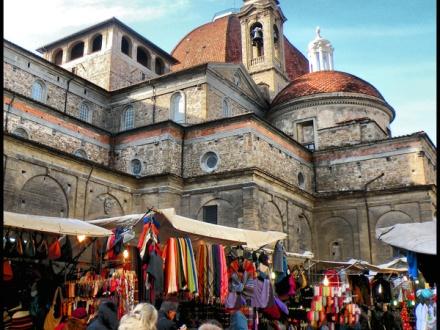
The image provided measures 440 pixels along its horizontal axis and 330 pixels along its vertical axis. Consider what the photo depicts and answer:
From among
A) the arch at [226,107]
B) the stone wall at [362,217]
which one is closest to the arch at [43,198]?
the arch at [226,107]

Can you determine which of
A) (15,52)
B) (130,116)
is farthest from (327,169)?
(15,52)

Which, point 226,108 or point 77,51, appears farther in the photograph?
point 77,51

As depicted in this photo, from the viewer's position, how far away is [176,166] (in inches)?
866

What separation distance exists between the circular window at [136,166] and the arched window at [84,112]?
5.75 meters

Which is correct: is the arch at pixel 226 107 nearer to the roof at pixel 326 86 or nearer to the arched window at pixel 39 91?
the roof at pixel 326 86

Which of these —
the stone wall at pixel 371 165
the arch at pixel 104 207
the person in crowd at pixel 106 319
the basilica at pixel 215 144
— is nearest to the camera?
the person in crowd at pixel 106 319

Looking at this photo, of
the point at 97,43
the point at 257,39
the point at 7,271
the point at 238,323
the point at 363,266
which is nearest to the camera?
the point at 7,271

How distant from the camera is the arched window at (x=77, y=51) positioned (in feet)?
104

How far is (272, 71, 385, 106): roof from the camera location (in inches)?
1124

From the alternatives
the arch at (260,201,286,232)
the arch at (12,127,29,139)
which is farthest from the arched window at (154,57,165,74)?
the arch at (260,201,286,232)

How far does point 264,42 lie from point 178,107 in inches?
398

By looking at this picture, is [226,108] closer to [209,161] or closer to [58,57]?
[209,161]

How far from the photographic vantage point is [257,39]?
31.7 meters

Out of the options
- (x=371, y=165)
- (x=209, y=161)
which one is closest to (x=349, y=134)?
(x=371, y=165)
